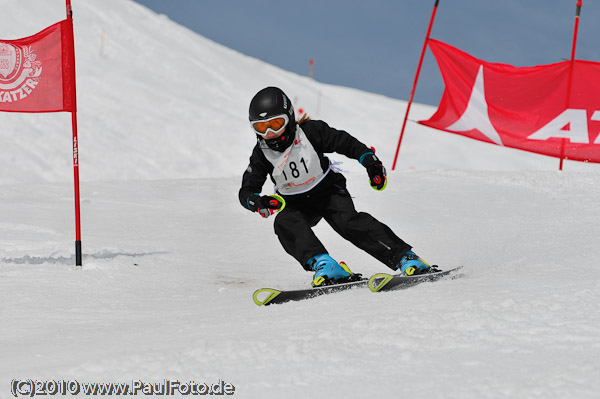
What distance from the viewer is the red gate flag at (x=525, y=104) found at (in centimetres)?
923

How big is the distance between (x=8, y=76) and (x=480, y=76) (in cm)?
679

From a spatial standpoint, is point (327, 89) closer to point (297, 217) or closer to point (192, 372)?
point (297, 217)

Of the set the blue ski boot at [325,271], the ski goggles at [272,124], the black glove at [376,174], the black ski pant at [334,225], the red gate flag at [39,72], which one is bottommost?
the blue ski boot at [325,271]

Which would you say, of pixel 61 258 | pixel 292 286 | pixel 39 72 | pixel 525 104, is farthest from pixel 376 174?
pixel 525 104

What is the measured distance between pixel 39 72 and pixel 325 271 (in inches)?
117

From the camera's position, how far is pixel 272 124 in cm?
425

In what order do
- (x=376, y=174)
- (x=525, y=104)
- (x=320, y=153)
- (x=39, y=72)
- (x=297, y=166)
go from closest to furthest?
(x=376, y=174) → (x=297, y=166) → (x=320, y=153) → (x=39, y=72) → (x=525, y=104)

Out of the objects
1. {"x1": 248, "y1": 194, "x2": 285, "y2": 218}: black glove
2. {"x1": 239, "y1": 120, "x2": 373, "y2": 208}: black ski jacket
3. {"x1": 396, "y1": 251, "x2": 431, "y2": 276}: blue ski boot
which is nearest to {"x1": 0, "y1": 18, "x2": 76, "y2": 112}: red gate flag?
{"x1": 239, "y1": 120, "x2": 373, "y2": 208}: black ski jacket

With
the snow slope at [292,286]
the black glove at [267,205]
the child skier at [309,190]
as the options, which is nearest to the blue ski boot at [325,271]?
the child skier at [309,190]

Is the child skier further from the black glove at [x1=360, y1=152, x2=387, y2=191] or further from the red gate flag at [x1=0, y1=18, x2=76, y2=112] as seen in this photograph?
the red gate flag at [x1=0, y1=18, x2=76, y2=112]

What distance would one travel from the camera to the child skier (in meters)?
4.13

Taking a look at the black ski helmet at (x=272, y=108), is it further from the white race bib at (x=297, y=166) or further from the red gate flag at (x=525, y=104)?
the red gate flag at (x=525, y=104)

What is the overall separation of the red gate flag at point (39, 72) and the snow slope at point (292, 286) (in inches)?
49.0

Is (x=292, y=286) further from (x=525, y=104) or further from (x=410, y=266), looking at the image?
(x=525, y=104)
